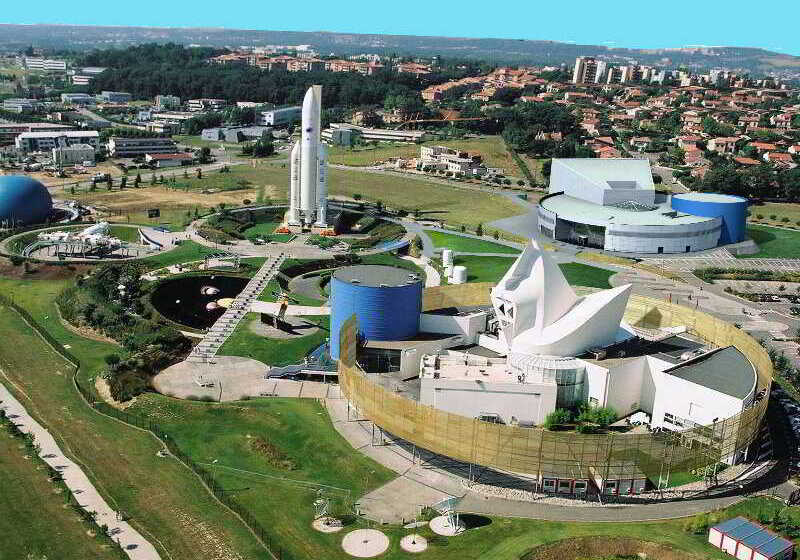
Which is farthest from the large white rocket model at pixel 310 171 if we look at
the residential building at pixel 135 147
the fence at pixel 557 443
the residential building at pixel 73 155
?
the residential building at pixel 73 155

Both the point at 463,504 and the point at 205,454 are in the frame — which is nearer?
the point at 463,504

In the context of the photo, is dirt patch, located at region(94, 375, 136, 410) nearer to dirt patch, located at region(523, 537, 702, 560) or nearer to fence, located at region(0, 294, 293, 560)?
fence, located at region(0, 294, 293, 560)

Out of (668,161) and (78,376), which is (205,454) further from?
(668,161)

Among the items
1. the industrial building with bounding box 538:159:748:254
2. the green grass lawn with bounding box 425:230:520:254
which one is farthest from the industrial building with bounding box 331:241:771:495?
the industrial building with bounding box 538:159:748:254

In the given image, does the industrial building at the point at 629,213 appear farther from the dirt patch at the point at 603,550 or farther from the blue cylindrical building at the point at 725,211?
the dirt patch at the point at 603,550

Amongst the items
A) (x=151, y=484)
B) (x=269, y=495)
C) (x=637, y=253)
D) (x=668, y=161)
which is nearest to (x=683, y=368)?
(x=269, y=495)

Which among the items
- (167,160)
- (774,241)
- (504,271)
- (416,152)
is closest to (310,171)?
(504,271)
